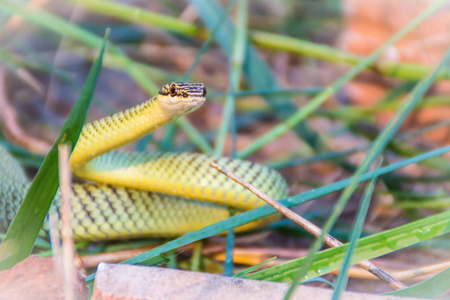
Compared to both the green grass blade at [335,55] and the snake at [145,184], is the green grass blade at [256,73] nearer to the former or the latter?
the green grass blade at [335,55]

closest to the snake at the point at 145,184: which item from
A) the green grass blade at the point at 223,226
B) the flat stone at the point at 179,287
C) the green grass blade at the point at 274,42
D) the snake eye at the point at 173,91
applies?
the snake eye at the point at 173,91

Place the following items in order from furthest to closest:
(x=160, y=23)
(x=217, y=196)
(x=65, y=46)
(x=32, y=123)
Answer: (x=65, y=46)
(x=32, y=123)
(x=160, y=23)
(x=217, y=196)

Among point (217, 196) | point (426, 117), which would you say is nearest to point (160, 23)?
point (217, 196)

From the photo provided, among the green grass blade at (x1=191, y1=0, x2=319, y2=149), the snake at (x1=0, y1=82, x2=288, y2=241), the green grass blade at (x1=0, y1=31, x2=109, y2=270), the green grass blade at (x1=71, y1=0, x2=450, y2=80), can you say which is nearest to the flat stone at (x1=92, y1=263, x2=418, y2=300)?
the green grass blade at (x1=0, y1=31, x2=109, y2=270)

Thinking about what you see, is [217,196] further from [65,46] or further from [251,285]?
[65,46]

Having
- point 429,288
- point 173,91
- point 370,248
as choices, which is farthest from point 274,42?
point 429,288

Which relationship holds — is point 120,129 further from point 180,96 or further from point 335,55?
point 335,55
